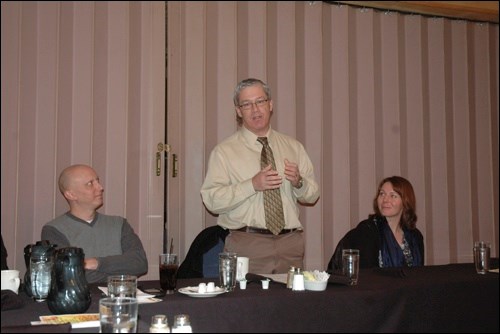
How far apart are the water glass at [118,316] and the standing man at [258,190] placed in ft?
4.55

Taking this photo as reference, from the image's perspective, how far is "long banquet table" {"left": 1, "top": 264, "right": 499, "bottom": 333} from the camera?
1643 mm

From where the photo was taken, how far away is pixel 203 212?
12.0 feet

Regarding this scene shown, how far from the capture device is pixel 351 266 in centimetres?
201

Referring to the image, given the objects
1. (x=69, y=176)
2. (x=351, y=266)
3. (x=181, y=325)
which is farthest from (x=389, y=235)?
(x=181, y=325)

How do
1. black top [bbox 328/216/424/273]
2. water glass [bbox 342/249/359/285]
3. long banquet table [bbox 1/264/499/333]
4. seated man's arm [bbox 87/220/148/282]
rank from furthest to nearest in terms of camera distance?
black top [bbox 328/216/424/273] < seated man's arm [bbox 87/220/148/282] < water glass [bbox 342/249/359/285] < long banquet table [bbox 1/264/499/333]

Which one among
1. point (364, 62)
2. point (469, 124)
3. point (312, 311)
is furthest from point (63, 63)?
point (469, 124)

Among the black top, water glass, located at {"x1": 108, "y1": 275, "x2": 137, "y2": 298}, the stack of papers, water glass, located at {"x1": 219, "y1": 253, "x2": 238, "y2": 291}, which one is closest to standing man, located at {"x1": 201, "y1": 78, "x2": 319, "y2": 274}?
the black top

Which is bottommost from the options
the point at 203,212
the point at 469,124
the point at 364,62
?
the point at 203,212

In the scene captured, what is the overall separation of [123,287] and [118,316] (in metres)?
0.33

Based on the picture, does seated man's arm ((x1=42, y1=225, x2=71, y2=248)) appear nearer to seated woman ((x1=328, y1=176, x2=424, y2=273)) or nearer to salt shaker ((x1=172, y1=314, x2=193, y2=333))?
seated woman ((x1=328, y1=176, x2=424, y2=273))

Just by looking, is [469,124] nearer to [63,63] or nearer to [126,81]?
[126,81]

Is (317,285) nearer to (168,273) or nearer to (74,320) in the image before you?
(168,273)

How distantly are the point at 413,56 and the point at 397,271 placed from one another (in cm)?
243

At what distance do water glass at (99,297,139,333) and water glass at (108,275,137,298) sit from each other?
0.98 ft
